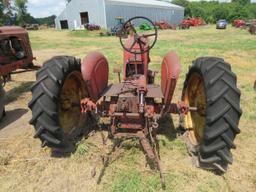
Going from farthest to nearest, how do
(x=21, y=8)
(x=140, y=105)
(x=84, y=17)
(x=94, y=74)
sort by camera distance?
(x=21, y=8)
(x=84, y=17)
(x=94, y=74)
(x=140, y=105)

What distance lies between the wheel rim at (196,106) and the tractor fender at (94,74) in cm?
131

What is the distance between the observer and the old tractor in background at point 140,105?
3141 millimetres

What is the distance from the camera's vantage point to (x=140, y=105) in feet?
11.7

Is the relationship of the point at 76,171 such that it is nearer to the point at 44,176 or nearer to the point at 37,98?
the point at 44,176

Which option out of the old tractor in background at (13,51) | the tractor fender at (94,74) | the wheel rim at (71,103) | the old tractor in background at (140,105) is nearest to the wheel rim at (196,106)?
the old tractor in background at (140,105)

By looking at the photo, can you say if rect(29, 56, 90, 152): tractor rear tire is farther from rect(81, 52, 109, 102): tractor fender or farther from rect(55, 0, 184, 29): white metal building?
rect(55, 0, 184, 29): white metal building

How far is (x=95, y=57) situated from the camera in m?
4.22

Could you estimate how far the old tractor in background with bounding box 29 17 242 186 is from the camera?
314cm

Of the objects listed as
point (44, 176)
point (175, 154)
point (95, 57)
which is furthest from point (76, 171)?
point (95, 57)

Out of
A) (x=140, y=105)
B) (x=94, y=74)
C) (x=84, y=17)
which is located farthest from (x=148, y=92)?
(x=84, y=17)

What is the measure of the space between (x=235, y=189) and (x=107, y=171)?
57.7 inches

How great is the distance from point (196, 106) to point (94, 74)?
153 centimetres

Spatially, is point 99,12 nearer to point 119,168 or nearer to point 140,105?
point 140,105

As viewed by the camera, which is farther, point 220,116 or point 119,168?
point 119,168
